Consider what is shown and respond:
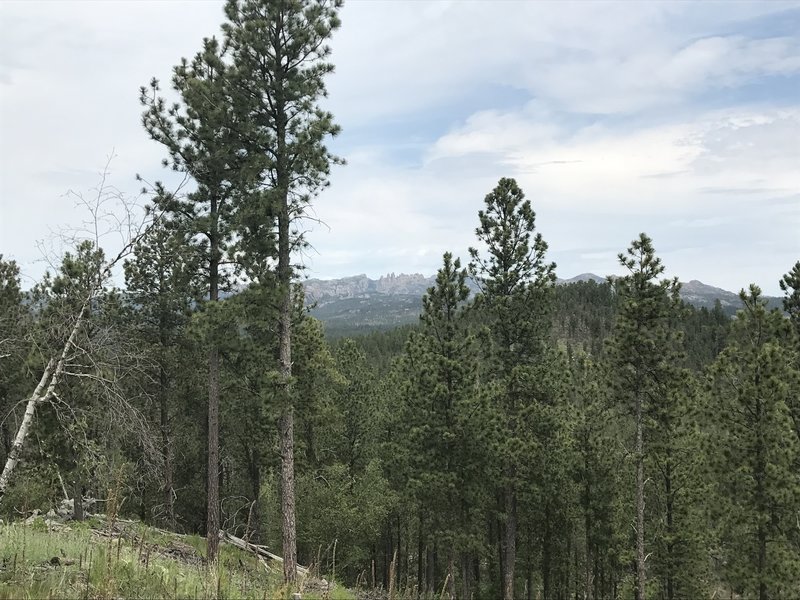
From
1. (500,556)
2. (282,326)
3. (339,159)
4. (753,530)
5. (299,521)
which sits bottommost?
(500,556)

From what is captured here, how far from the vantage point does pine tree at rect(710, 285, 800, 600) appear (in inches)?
606

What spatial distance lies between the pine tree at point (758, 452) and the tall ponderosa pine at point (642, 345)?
168 cm

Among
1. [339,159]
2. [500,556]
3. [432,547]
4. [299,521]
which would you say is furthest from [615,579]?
[339,159]

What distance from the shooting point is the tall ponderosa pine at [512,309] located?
19.8 meters

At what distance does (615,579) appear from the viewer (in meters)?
30.9

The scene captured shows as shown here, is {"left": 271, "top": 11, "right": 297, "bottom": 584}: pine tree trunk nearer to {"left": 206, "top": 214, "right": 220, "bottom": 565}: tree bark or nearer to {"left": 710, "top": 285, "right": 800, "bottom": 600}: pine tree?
{"left": 206, "top": 214, "right": 220, "bottom": 565}: tree bark

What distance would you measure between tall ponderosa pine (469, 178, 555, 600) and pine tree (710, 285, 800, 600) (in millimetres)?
6293

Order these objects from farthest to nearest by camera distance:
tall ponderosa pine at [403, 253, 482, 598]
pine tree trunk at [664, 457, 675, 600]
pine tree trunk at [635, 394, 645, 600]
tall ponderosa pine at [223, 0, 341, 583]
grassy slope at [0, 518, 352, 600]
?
pine tree trunk at [664, 457, 675, 600] → tall ponderosa pine at [403, 253, 482, 598] → pine tree trunk at [635, 394, 645, 600] → tall ponderosa pine at [223, 0, 341, 583] → grassy slope at [0, 518, 352, 600]

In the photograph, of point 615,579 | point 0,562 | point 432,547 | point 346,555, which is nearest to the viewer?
point 0,562

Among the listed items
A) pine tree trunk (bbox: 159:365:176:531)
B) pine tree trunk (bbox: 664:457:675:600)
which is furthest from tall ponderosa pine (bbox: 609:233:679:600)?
pine tree trunk (bbox: 159:365:176:531)

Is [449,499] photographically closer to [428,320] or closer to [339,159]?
[428,320]

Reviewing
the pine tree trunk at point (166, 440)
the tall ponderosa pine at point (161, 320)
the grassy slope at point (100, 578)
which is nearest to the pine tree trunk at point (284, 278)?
Answer: the tall ponderosa pine at point (161, 320)

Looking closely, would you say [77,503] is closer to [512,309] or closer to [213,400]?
[213,400]

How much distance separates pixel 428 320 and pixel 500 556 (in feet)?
50.6
